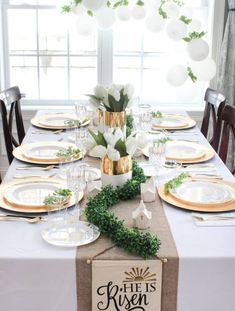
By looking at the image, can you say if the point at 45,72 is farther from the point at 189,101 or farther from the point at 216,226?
the point at 216,226

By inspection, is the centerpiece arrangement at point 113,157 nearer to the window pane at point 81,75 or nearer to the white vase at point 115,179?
the white vase at point 115,179

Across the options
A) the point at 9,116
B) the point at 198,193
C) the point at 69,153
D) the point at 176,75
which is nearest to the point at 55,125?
the point at 9,116

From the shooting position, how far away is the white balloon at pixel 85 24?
3.10 m

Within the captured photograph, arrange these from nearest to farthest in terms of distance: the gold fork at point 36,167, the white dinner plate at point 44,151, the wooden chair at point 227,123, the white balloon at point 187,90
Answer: the gold fork at point 36,167, the white dinner plate at point 44,151, the wooden chair at point 227,123, the white balloon at point 187,90

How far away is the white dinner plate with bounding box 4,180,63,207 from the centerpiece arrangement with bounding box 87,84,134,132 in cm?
48

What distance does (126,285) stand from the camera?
4.44 feet

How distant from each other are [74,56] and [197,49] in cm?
113

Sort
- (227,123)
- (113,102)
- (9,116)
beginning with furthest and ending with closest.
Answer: (9,116) → (227,123) → (113,102)

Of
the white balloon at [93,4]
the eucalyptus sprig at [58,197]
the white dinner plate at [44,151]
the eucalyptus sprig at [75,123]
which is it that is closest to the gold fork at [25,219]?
the eucalyptus sprig at [58,197]

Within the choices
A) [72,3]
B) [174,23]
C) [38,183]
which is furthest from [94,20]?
[38,183]

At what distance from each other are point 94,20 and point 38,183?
5.15 ft

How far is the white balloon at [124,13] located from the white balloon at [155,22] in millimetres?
118

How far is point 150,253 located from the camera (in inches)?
52.8

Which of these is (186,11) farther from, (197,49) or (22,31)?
(22,31)
